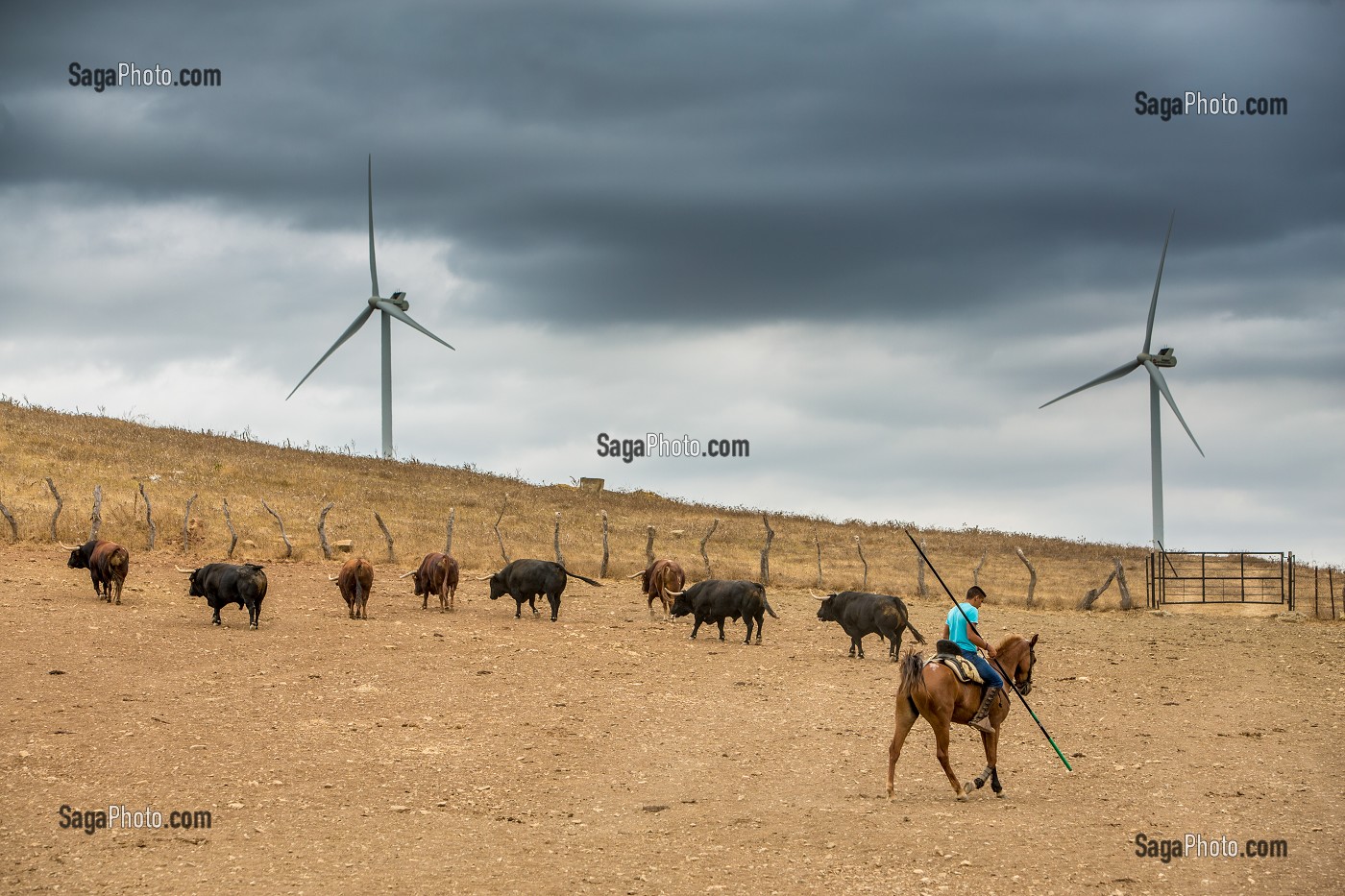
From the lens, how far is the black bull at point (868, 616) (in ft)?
81.5

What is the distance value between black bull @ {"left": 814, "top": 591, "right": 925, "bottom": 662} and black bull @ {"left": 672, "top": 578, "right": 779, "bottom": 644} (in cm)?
137

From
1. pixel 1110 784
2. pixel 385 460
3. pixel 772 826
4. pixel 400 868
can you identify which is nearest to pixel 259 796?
pixel 400 868

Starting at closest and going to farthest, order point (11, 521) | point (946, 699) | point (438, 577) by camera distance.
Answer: point (946, 699) < point (438, 577) < point (11, 521)

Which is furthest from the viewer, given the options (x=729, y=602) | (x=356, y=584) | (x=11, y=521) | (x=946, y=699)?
(x=11, y=521)

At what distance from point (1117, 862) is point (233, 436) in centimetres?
6363

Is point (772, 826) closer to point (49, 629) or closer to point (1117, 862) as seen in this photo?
point (1117, 862)

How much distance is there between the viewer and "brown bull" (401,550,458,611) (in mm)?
29422

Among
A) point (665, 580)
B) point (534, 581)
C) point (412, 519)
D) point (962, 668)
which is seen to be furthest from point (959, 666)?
point (412, 519)

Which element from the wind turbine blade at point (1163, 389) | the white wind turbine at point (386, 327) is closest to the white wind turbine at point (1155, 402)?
the wind turbine blade at point (1163, 389)

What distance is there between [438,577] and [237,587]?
16.9 feet

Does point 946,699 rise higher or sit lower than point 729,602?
lower

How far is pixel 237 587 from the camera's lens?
25469 mm

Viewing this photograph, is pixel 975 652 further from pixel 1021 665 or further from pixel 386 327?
pixel 386 327

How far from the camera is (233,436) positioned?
2717 inches
